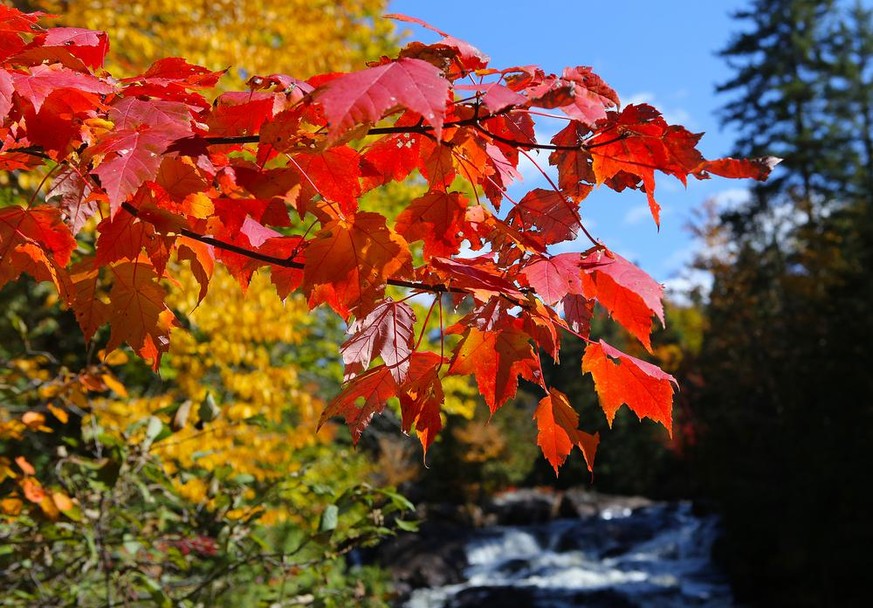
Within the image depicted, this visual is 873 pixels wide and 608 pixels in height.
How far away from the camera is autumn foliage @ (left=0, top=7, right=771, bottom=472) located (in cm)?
88

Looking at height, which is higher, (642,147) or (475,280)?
(642,147)

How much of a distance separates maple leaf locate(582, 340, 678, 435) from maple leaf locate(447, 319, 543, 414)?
9cm

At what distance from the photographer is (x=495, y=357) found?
1.03 m

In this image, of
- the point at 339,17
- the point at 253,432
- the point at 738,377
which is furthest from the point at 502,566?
the point at 339,17

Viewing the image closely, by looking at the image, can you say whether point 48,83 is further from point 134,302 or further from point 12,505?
point 12,505

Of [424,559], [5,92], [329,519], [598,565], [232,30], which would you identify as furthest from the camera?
[424,559]

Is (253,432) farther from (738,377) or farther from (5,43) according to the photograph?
(738,377)

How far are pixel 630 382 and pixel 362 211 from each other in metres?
0.43

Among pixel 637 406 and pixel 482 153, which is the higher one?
pixel 482 153

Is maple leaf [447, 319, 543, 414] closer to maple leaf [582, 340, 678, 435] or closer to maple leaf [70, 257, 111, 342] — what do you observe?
maple leaf [582, 340, 678, 435]

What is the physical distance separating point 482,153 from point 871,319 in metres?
8.91

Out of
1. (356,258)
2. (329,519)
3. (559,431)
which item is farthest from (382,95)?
(329,519)

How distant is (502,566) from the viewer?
14.1m

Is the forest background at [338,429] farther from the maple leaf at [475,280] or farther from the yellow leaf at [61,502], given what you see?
the maple leaf at [475,280]
